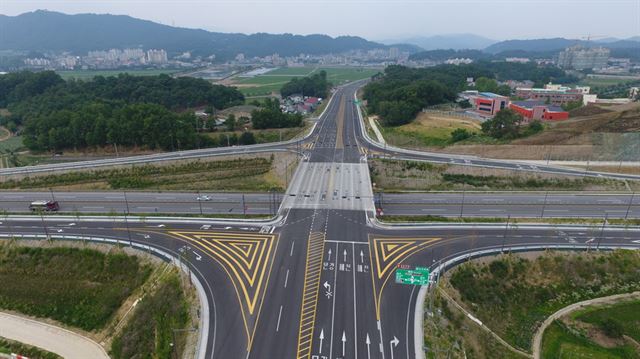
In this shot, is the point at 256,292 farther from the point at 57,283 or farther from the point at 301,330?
the point at 57,283

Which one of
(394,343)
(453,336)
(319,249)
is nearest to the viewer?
(394,343)

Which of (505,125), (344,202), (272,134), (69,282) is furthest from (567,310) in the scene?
(272,134)

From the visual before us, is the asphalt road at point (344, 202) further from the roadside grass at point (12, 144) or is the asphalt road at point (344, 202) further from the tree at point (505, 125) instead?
the roadside grass at point (12, 144)

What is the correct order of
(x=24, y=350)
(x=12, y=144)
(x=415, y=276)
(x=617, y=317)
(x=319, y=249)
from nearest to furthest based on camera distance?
(x=415, y=276), (x=24, y=350), (x=617, y=317), (x=319, y=249), (x=12, y=144)

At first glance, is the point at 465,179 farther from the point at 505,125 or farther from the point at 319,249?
the point at 319,249

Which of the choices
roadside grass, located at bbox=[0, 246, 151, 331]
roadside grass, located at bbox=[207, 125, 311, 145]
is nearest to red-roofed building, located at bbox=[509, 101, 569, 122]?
roadside grass, located at bbox=[207, 125, 311, 145]

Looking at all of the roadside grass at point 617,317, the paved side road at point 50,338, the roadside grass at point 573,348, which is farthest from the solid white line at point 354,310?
the roadside grass at point 617,317
